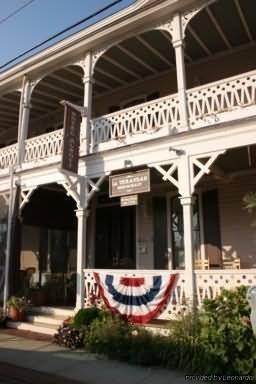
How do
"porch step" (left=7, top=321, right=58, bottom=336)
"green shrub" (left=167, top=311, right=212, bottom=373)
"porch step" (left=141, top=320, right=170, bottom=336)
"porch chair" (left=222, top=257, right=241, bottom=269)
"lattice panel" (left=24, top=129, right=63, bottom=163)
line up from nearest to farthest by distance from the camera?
"green shrub" (left=167, top=311, right=212, bottom=373), "porch step" (left=141, top=320, right=170, bottom=336), "porch step" (left=7, top=321, right=58, bottom=336), "porch chair" (left=222, top=257, right=241, bottom=269), "lattice panel" (left=24, top=129, right=63, bottom=163)

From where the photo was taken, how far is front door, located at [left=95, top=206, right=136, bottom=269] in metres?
12.0

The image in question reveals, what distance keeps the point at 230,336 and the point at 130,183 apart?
4.17 meters

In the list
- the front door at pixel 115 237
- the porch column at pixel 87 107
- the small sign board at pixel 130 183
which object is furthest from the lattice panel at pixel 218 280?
the front door at pixel 115 237

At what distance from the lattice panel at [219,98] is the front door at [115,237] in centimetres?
478

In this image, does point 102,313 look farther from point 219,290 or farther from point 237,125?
point 237,125

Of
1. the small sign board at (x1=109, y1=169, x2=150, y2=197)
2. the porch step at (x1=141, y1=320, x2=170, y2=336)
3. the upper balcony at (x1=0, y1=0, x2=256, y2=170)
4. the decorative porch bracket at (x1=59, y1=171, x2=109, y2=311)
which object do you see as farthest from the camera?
the decorative porch bracket at (x1=59, y1=171, x2=109, y2=311)

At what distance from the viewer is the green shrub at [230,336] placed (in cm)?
535

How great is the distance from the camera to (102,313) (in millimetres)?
7758

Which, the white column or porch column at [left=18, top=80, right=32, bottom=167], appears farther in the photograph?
porch column at [left=18, top=80, right=32, bottom=167]

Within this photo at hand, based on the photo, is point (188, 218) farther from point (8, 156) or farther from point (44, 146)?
point (8, 156)

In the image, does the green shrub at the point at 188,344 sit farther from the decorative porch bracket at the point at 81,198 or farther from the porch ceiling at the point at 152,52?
the porch ceiling at the point at 152,52

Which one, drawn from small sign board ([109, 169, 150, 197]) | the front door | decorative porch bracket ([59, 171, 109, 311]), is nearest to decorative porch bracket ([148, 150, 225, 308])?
small sign board ([109, 169, 150, 197])

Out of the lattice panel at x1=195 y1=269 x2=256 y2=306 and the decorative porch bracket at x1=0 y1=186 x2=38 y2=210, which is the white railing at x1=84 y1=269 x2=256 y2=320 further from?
the decorative porch bracket at x1=0 y1=186 x2=38 y2=210

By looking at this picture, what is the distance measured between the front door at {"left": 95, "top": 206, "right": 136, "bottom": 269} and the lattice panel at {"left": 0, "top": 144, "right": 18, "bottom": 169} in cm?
338
